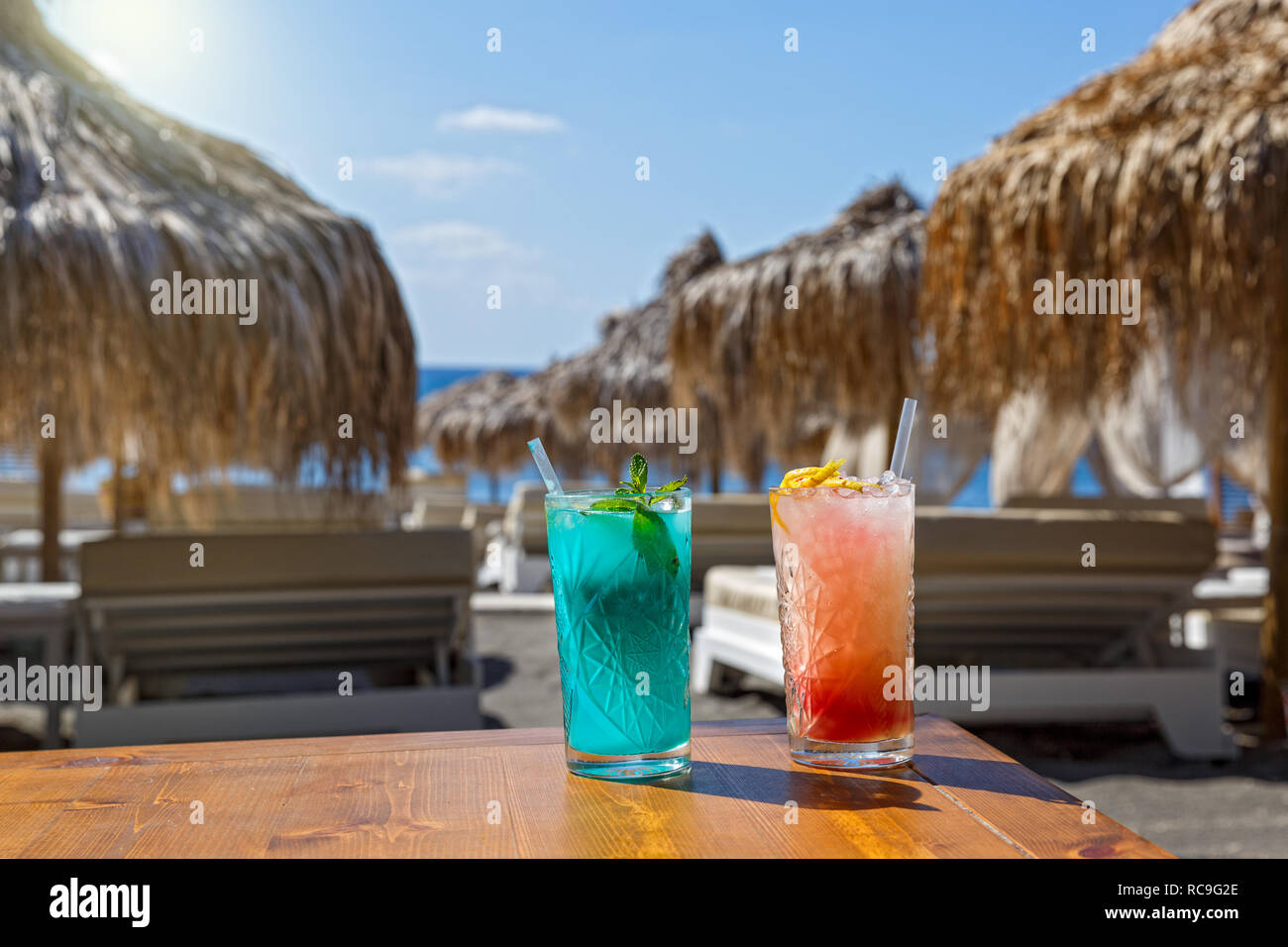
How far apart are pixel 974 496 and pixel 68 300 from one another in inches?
1339

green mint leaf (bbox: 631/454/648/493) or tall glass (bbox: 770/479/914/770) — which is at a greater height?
green mint leaf (bbox: 631/454/648/493)

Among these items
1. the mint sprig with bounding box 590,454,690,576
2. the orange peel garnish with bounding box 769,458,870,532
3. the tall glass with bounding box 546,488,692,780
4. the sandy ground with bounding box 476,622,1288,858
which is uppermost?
the orange peel garnish with bounding box 769,458,870,532

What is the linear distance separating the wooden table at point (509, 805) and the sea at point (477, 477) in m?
2.19

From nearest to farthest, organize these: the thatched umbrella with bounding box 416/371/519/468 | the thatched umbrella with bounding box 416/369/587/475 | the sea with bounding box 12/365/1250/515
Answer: the sea with bounding box 12/365/1250/515 → the thatched umbrella with bounding box 416/369/587/475 → the thatched umbrella with bounding box 416/371/519/468

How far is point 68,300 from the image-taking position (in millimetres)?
3266

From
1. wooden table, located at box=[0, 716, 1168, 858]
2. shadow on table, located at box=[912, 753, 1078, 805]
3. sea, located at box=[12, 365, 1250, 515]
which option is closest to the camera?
wooden table, located at box=[0, 716, 1168, 858]

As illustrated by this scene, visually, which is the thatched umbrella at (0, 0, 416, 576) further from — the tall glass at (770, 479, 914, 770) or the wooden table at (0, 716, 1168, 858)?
the tall glass at (770, 479, 914, 770)

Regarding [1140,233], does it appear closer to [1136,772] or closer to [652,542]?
[1136,772]

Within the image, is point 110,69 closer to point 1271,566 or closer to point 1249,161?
point 1249,161

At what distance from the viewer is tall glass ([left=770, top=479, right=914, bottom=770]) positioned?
0.81m

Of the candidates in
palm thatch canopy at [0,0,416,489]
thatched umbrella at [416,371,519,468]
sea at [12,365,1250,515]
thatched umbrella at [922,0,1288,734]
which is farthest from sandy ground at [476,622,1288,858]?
thatched umbrella at [416,371,519,468]

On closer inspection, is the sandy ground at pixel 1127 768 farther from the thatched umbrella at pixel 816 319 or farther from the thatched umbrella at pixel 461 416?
the thatched umbrella at pixel 461 416

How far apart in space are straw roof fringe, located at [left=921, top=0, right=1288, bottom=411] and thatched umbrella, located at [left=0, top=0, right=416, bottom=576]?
214 cm

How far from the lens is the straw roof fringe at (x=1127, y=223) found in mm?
3207
